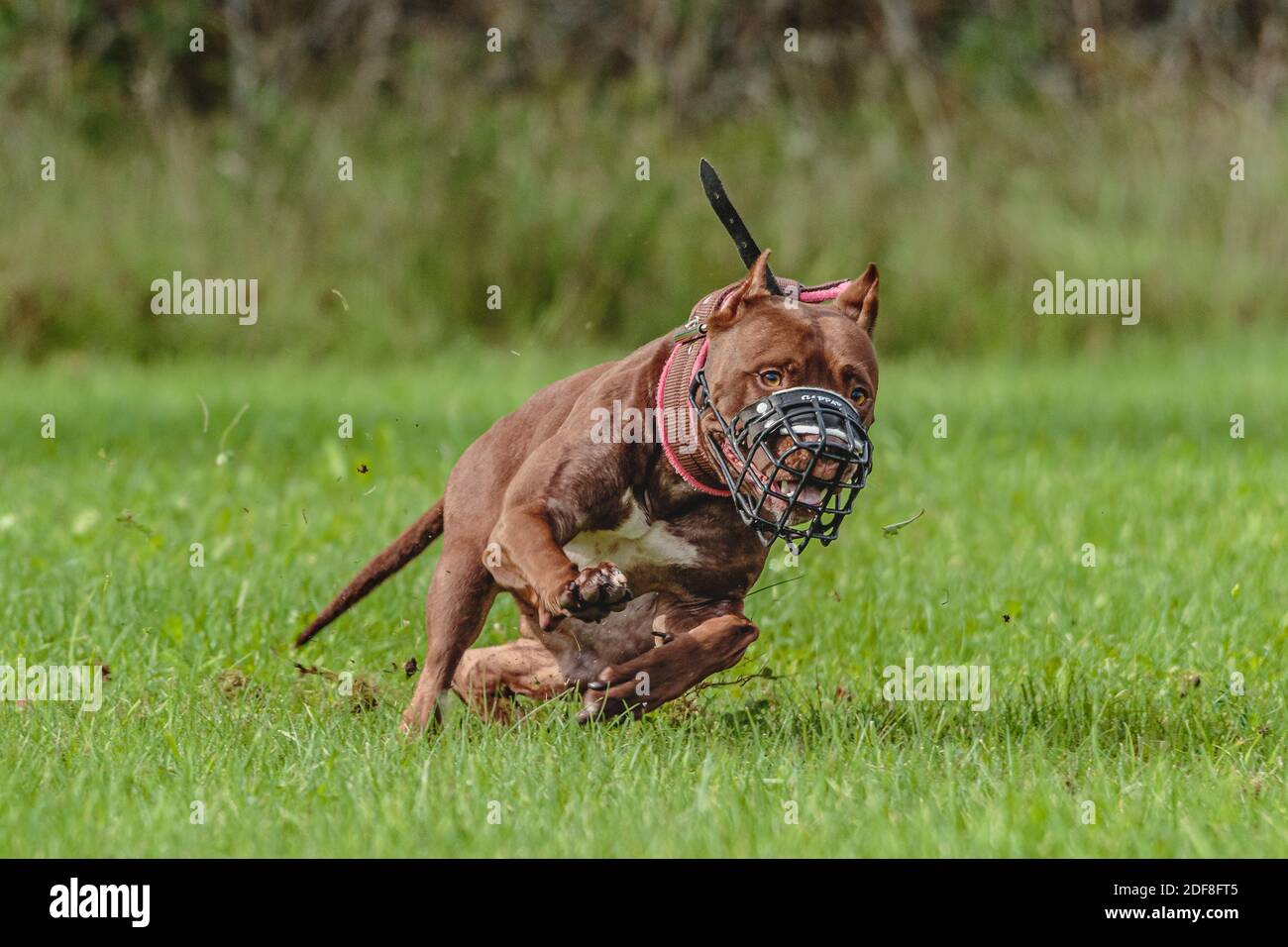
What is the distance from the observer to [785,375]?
443 centimetres

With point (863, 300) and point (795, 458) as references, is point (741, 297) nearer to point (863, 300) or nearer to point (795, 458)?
point (863, 300)

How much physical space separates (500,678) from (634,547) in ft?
2.34

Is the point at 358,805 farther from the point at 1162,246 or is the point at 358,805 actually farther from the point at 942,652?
the point at 1162,246

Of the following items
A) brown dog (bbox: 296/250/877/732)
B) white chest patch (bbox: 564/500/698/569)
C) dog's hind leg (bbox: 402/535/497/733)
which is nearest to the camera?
brown dog (bbox: 296/250/877/732)

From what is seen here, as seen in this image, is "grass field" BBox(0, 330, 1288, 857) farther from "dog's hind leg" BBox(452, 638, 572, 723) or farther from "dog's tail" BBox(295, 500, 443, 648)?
"dog's tail" BBox(295, 500, 443, 648)

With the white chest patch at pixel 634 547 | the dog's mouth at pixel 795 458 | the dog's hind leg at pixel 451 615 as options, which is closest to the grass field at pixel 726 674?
the dog's hind leg at pixel 451 615

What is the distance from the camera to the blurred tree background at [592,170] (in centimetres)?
1430

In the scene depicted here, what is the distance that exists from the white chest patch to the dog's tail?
0.72 m

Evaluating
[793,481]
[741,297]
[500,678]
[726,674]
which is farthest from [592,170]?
[793,481]

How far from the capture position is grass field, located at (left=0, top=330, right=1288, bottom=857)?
4.21 meters

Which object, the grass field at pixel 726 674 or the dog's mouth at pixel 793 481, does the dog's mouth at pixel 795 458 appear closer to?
the dog's mouth at pixel 793 481

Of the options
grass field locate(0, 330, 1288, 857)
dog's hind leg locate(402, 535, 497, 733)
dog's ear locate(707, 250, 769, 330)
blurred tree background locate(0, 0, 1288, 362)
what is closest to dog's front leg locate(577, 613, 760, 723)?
grass field locate(0, 330, 1288, 857)

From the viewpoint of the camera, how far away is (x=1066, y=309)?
48.9 ft
